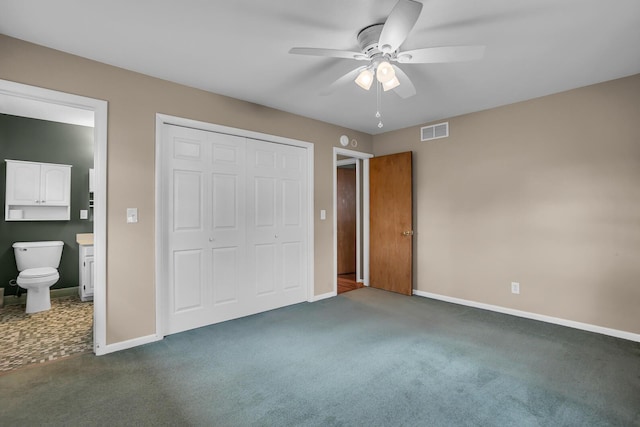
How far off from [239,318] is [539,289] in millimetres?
3335

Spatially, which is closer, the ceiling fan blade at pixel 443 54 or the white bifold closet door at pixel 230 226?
the ceiling fan blade at pixel 443 54

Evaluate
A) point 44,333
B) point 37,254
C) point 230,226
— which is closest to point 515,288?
point 230,226

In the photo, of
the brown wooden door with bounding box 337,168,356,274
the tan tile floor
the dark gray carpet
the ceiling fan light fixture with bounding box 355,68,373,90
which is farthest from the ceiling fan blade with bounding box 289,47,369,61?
the brown wooden door with bounding box 337,168,356,274

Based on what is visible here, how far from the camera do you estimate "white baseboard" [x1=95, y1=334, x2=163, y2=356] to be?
2566 millimetres

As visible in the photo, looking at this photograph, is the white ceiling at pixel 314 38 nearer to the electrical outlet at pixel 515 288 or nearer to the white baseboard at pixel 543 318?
the electrical outlet at pixel 515 288

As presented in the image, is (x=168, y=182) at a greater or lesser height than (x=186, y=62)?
lesser

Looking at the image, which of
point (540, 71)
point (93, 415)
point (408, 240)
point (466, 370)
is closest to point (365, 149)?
point (408, 240)

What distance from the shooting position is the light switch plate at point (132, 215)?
272 cm

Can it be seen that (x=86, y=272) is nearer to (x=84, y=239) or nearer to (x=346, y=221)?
(x=84, y=239)

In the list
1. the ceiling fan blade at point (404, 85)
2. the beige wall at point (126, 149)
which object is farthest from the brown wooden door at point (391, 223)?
the beige wall at point (126, 149)

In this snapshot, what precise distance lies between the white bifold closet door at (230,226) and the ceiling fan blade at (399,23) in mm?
2087

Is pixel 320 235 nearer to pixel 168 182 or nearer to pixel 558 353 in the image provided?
pixel 168 182

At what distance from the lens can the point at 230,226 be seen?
343 cm

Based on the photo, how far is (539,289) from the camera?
339 centimetres
